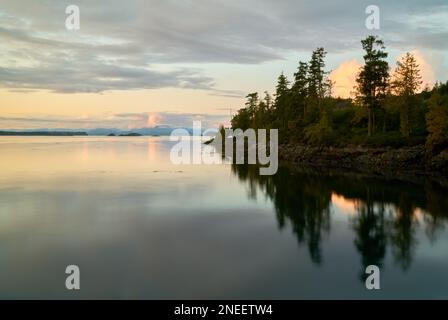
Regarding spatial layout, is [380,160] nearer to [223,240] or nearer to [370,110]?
[370,110]

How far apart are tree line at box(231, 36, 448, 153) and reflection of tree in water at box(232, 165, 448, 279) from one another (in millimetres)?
11667

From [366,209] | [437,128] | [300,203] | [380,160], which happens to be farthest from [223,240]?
[380,160]

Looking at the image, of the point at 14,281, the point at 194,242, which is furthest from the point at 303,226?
the point at 14,281

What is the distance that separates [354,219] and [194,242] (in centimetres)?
1196

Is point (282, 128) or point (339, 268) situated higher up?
point (282, 128)

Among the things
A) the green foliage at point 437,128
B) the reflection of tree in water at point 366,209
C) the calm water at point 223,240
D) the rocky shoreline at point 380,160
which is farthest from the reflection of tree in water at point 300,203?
the green foliage at point 437,128

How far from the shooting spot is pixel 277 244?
68.8 feet

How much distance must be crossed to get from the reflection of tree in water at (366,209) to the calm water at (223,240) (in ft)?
0.31

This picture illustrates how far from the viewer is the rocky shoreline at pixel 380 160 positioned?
4569cm

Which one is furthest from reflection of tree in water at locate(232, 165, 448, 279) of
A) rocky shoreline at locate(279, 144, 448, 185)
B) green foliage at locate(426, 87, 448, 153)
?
green foliage at locate(426, 87, 448, 153)

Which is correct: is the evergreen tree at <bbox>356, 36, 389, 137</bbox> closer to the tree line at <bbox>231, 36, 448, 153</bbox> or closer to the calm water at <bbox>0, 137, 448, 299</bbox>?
the tree line at <bbox>231, 36, 448, 153</bbox>

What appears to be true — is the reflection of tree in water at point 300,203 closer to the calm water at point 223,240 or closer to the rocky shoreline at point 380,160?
the calm water at point 223,240

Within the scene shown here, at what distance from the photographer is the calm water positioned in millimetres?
15281
